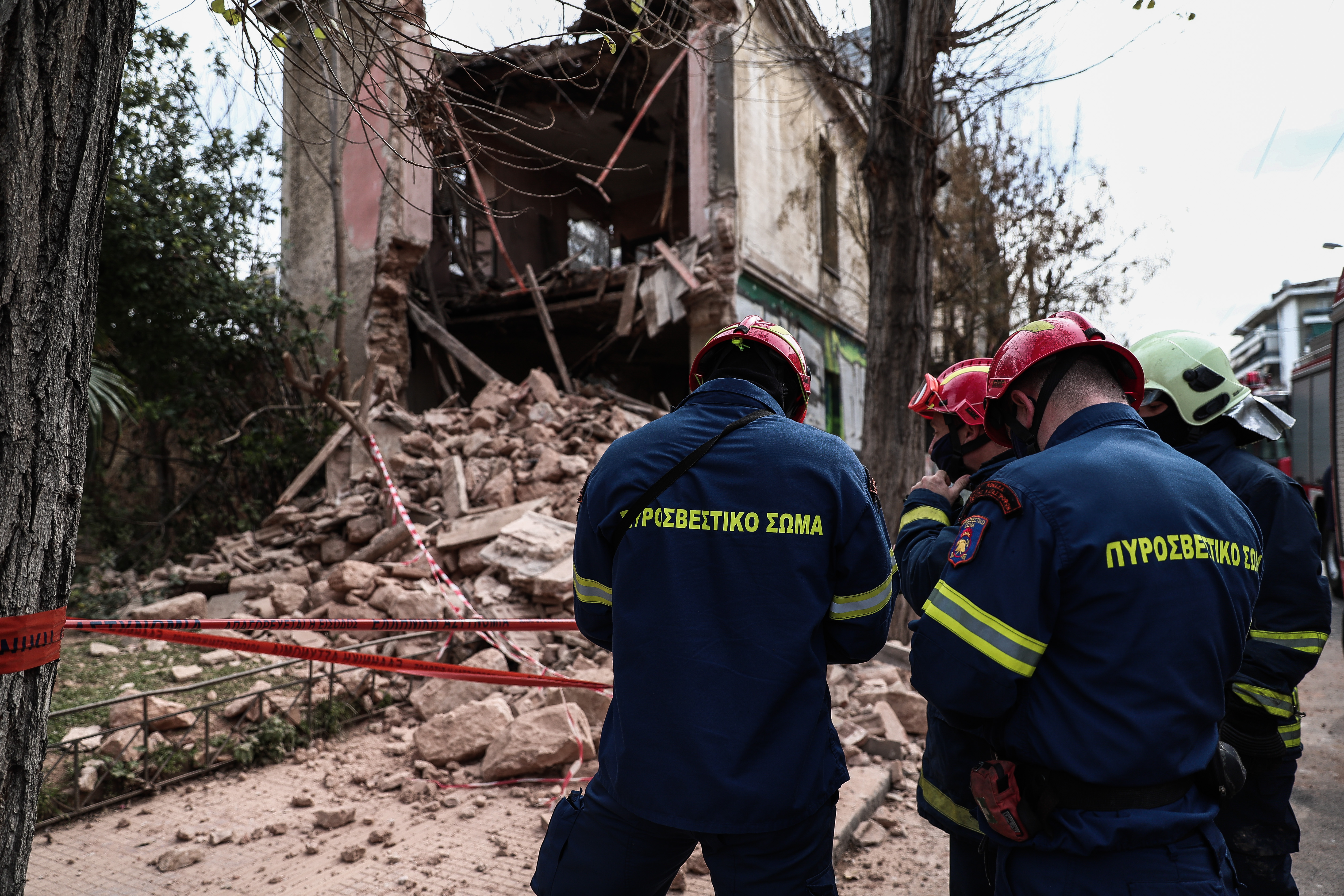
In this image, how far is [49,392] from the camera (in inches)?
78.5

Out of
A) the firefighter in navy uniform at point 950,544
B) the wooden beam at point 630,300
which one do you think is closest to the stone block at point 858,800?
the firefighter in navy uniform at point 950,544

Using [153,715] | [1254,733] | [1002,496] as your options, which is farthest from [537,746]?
[1002,496]

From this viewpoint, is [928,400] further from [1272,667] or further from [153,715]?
[153,715]

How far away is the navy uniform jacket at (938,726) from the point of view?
2199mm

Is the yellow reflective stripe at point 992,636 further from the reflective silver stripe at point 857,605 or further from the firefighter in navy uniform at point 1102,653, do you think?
the reflective silver stripe at point 857,605

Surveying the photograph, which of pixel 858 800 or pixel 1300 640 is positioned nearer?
pixel 1300 640

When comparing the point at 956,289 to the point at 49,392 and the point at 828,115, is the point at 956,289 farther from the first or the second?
the point at 49,392

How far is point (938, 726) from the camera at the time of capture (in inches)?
94.5

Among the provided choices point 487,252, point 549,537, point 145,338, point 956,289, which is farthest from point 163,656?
point 956,289

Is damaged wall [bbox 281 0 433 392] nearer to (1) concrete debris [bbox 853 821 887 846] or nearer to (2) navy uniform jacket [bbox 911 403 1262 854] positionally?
(1) concrete debris [bbox 853 821 887 846]

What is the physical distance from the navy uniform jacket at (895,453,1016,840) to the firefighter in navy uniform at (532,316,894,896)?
22 centimetres

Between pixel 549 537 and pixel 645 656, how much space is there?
5295 millimetres

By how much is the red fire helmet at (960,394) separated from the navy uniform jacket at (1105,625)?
900 millimetres

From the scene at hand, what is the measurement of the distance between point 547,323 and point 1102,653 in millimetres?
11817
